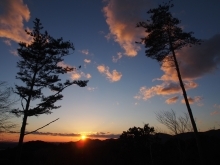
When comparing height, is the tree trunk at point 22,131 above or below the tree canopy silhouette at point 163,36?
below

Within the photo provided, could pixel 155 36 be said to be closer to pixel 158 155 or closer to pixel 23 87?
pixel 23 87

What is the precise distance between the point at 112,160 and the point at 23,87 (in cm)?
2068

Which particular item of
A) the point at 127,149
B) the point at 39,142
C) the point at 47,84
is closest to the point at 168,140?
the point at 127,149

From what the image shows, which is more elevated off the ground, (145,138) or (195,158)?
(145,138)

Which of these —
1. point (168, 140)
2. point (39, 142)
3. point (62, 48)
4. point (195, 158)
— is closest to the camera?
point (62, 48)

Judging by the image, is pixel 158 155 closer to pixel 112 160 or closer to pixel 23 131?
pixel 112 160

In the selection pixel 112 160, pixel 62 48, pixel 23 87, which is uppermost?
pixel 62 48

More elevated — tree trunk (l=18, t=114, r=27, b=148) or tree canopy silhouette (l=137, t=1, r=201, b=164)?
tree canopy silhouette (l=137, t=1, r=201, b=164)

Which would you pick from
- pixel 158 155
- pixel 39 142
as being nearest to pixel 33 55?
pixel 158 155

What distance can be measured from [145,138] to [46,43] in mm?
20000

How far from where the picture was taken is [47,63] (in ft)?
46.7

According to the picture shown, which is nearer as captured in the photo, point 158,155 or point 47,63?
point 47,63

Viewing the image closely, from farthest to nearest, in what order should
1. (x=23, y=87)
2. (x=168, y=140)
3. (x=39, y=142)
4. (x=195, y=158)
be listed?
(x=39, y=142)
(x=168, y=140)
(x=195, y=158)
(x=23, y=87)

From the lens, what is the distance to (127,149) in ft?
87.6
